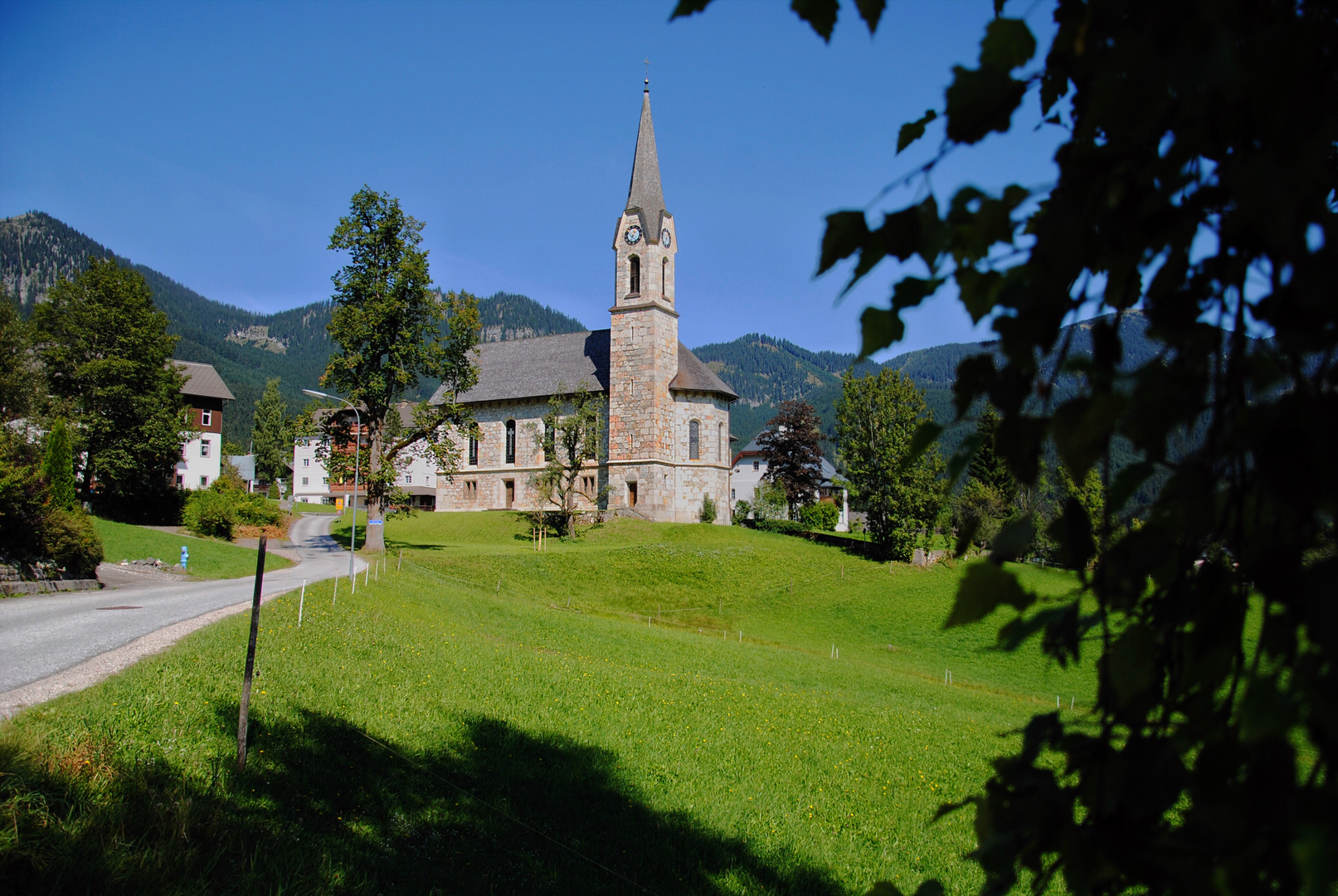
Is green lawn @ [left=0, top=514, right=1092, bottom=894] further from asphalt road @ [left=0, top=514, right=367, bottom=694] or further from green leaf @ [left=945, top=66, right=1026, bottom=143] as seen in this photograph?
asphalt road @ [left=0, top=514, right=367, bottom=694]

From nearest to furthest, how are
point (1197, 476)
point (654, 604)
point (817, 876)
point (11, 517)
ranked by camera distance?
point (1197, 476)
point (817, 876)
point (11, 517)
point (654, 604)

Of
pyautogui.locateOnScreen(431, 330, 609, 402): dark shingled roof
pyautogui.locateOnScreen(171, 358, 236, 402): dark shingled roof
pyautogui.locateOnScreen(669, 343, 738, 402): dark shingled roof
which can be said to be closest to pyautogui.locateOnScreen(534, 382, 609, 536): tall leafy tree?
pyautogui.locateOnScreen(431, 330, 609, 402): dark shingled roof

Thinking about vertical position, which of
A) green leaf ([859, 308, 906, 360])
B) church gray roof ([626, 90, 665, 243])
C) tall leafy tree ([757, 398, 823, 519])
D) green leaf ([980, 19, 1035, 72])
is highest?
church gray roof ([626, 90, 665, 243])

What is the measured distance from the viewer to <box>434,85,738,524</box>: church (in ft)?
153

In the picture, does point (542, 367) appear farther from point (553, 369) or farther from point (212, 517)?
point (212, 517)

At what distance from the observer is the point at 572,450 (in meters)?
45.0

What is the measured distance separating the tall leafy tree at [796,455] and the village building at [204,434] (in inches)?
1694

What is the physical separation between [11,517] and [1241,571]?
77.8 feet

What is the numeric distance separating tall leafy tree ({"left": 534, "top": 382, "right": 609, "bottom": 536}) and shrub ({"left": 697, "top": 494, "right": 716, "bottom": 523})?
5856mm

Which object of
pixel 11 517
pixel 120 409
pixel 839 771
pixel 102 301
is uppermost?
pixel 102 301

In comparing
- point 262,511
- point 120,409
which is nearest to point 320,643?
point 262,511

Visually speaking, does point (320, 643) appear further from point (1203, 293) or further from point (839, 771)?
point (1203, 293)

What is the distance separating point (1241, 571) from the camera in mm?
1137

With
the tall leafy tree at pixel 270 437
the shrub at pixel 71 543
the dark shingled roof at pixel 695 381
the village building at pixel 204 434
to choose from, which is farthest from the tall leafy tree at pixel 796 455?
the tall leafy tree at pixel 270 437
